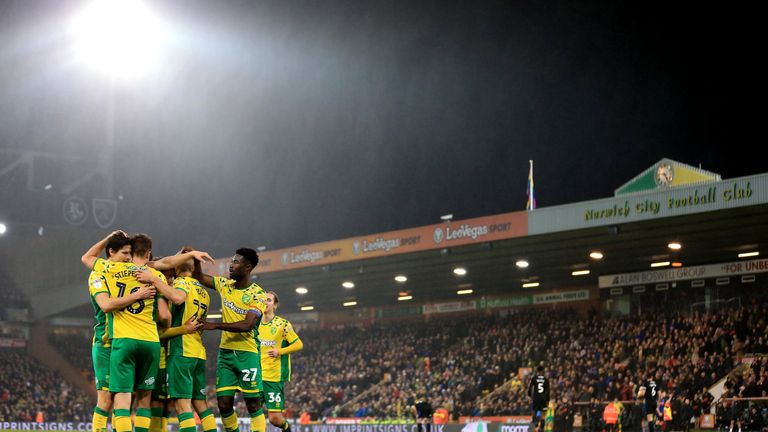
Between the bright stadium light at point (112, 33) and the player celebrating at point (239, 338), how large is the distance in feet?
110

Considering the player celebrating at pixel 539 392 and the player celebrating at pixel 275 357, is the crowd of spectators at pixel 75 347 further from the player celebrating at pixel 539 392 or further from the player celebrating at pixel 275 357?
the player celebrating at pixel 275 357

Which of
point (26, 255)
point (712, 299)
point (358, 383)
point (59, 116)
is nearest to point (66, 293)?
point (26, 255)

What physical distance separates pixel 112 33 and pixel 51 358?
94.6 ft

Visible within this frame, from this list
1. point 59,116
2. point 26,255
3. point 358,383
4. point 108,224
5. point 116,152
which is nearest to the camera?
point 108,224

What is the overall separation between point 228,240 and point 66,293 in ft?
35.1

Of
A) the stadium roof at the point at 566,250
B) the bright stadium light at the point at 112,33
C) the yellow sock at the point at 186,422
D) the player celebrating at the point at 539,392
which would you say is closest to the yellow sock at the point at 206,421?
the yellow sock at the point at 186,422

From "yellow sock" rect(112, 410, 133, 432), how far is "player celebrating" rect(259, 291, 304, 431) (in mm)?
4599

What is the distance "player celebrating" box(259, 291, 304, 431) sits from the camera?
50.0ft

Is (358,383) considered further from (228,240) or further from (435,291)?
(228,240)

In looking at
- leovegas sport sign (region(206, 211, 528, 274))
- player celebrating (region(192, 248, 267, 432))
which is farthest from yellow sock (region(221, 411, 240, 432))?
leovegas sport sign (region(206, 211, 528, 274))

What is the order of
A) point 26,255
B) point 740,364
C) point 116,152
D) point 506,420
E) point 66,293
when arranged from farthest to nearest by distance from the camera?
point 26,255
point 66,293
point 116,152
point 506,420
point 740,364

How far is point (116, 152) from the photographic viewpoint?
181 ft

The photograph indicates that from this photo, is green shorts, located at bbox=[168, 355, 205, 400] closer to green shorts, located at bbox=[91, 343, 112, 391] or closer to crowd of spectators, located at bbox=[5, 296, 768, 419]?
green shorts, located at bbox=[91, 343, 112, 391]

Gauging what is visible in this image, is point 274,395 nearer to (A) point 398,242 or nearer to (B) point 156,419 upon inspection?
(B) point 156,419
